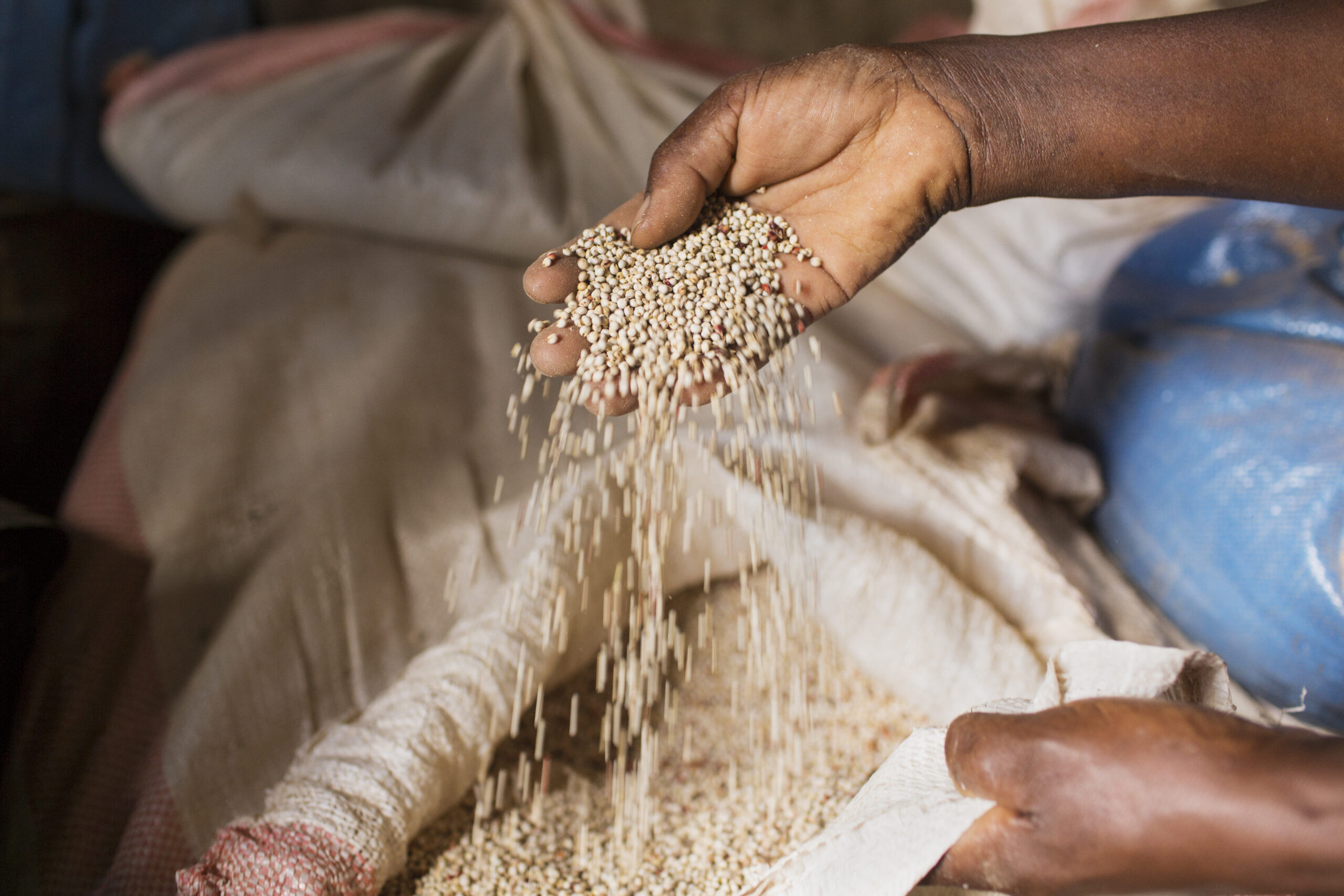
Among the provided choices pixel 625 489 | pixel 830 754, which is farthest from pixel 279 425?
pixel 830 754

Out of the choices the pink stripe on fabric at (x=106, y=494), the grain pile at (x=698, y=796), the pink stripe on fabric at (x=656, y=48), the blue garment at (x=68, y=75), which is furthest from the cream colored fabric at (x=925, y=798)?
the blue garment at (x=68, y=75)

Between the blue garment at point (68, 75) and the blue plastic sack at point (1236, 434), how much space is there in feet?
8.06

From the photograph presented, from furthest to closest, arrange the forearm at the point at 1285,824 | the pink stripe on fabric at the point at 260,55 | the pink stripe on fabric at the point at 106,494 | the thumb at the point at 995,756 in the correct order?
the pink stripe on fabric at the point at 260,55 → the pink stripe on fabric at the point at 106,494 → the thumb at the point at 995,756 → the forearm at the point at 1285,824

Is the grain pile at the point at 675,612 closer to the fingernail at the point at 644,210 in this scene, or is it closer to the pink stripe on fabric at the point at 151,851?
the fingernail at the point at 644,210

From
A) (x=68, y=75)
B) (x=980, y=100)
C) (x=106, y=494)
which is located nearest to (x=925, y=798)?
(x=980, y=100)

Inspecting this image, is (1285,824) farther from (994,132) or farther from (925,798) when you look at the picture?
(994,132)

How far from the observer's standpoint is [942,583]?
1262 mm

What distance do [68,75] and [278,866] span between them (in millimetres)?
2246

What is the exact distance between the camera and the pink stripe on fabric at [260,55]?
2152mm

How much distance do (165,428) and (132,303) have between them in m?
0.68

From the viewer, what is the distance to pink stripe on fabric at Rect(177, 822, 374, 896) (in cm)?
94

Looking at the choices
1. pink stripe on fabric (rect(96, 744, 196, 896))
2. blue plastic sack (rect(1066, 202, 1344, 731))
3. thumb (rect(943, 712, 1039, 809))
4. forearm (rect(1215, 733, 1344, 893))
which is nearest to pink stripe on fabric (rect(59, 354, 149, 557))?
pink stripe on fabric (rect(96, 744, 196, 896))

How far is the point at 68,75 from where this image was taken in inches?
91.4

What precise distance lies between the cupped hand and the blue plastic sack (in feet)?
2.00
